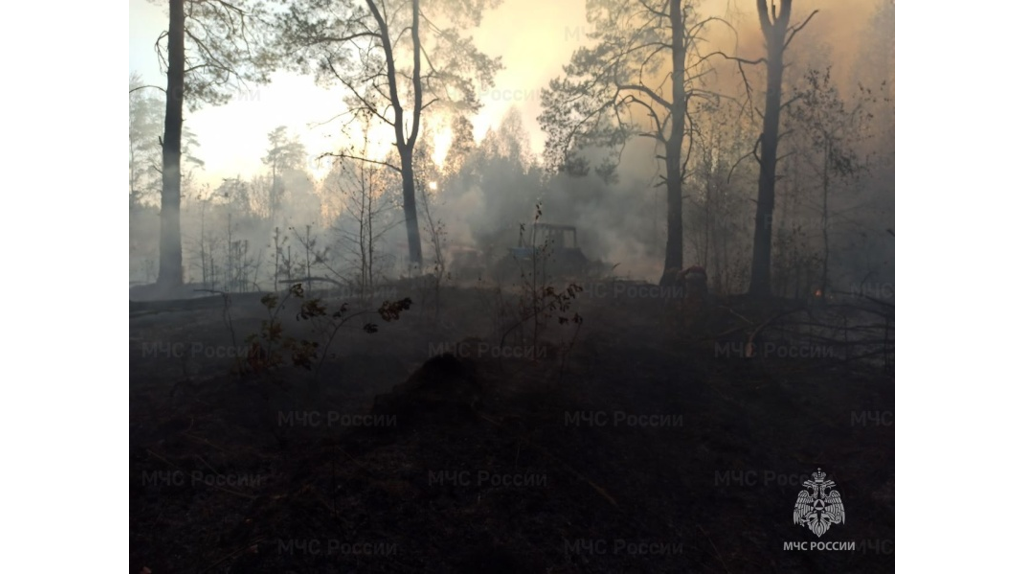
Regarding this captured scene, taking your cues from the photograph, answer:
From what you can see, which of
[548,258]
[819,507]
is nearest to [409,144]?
[548,258]

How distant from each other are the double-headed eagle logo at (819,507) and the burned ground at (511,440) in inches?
3.6

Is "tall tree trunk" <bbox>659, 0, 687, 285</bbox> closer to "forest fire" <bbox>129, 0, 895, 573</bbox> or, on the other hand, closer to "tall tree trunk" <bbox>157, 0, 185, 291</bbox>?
"forest fire" <bbox>129, 0, 895, 573</bbox>

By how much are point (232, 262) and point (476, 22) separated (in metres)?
5.72

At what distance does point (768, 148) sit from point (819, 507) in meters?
6.11

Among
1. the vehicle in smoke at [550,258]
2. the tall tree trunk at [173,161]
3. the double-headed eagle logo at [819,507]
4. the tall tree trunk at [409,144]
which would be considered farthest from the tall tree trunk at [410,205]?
the double-headed eagle logo at [819,507]

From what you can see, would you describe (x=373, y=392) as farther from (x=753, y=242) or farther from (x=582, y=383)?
(x=753, y=242)

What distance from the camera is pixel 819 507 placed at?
252 inches

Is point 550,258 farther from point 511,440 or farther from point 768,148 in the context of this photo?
point 768,148

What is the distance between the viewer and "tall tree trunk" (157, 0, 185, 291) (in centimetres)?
907

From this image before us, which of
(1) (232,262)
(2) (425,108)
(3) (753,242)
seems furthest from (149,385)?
(3) (753,242)

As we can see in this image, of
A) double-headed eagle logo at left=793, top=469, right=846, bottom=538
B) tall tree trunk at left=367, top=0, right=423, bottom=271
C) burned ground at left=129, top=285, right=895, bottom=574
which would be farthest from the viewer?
tall tree trunk at left=367, top=0, right=423, bottom=271

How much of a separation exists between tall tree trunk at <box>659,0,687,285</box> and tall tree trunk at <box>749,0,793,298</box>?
1300mm

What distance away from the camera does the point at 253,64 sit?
8.99 metres

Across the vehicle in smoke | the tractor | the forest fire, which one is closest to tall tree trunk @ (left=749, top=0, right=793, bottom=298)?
the forest fire
